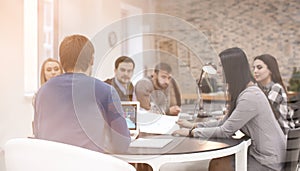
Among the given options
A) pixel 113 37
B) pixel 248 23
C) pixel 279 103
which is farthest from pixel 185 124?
pixel 248 23

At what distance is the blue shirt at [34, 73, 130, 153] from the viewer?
129 centimetres

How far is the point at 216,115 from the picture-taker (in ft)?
7.63

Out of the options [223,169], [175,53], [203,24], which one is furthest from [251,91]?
[203,24]

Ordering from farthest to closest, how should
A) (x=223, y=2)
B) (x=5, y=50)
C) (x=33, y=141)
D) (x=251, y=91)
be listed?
(x=223, y=2) < (x=5, y=50) < (x=251, y=91) < (x=33, y=141)

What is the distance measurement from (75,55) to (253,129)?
1.03 metres

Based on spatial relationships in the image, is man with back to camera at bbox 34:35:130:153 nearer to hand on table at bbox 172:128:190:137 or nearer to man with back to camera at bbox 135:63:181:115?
hand on table at bbox 172:128:190:137

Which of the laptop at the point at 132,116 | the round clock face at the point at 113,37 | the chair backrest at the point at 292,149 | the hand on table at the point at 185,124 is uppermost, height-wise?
the round clock face at the point at 113,37

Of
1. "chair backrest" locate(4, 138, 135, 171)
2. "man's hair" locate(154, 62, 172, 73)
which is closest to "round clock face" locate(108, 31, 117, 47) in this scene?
"man's hair" locate(154, 62, 172, 73)

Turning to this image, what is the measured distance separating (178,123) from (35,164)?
4.04 ft

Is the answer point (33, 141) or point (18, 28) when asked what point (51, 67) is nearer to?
point (18, 28)

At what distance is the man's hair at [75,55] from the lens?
136 centimetres

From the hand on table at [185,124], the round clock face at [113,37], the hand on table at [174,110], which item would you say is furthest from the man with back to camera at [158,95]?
the round clock face at [113,37]

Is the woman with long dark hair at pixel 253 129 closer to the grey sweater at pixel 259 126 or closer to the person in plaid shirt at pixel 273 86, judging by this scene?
the grey sweater at pixel 259 126

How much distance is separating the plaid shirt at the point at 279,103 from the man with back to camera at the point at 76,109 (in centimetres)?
102
